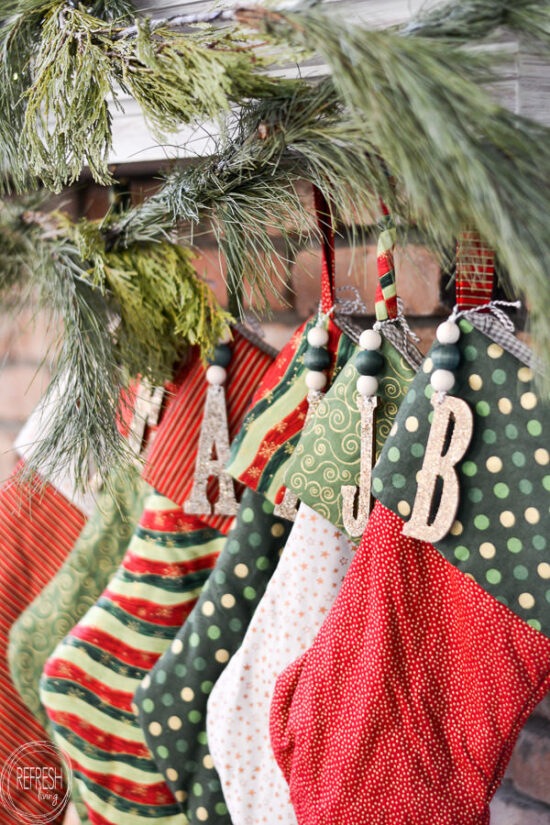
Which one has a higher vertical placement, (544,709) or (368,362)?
(368,362)

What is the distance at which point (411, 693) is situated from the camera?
0.61 metres

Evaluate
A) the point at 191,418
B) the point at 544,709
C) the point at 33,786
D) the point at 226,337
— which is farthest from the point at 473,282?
the point at 33,786

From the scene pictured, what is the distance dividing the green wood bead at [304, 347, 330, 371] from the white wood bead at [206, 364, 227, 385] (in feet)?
0.47

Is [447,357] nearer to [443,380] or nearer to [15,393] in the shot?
[443,380]

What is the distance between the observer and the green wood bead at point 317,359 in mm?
687

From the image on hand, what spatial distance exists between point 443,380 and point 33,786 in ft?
2.36

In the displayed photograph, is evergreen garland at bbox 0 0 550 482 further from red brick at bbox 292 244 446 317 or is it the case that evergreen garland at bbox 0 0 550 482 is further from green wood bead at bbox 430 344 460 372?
red brick at bbox 292 244 446 317

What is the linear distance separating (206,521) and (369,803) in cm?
32

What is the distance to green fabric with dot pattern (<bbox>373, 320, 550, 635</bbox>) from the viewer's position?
1.80 feet

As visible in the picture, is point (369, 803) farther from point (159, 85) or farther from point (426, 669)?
point (159, 85)

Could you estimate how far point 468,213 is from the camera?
15.9 inches

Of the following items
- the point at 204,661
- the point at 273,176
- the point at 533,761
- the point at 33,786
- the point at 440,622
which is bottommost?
the point at 33,786

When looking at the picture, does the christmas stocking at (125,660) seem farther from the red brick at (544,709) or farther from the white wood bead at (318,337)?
the red brick at (544,709)

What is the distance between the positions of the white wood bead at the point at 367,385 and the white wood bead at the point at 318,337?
0.25 ft
